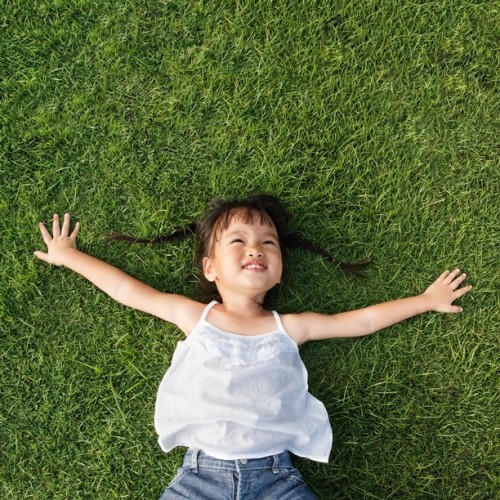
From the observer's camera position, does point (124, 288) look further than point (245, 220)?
Yes

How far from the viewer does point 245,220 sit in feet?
8.84

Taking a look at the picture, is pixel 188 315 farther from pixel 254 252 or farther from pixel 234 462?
pixel 234 462

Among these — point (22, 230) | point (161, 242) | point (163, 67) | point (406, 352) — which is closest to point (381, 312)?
point (406, 352)

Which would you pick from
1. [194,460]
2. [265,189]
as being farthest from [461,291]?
[194,460]

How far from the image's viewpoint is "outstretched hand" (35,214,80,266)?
9.53 feet

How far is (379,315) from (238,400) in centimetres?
87

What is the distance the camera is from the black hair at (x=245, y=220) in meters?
2.76

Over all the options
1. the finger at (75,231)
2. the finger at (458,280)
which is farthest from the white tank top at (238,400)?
the finger at (458,280)

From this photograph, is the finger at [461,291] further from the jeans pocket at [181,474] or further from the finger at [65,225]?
the finger at [65,225]

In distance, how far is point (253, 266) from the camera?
2578 millimetres

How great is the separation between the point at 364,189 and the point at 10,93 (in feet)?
6.79

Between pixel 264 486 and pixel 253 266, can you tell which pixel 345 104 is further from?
pixel 264 486

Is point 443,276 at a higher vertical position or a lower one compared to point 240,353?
higher

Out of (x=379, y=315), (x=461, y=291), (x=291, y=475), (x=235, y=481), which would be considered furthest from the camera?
(x=461, y=291)
